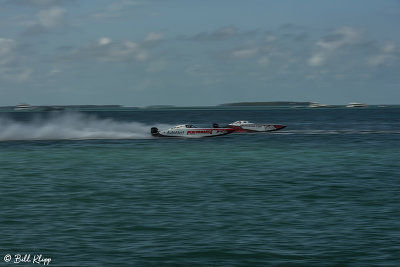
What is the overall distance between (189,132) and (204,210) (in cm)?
3830

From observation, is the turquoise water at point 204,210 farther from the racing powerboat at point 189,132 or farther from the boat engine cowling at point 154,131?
the racing powerboat at point 189,132

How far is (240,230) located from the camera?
18.1 meters

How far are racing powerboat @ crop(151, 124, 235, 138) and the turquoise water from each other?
53.4ft

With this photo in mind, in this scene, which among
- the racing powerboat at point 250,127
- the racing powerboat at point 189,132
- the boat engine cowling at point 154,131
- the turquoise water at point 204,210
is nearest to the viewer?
the turquoise water at point 204,210

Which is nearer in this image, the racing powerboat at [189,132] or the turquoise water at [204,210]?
the turquoise water at [204,210]

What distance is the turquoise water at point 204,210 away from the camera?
1565cm

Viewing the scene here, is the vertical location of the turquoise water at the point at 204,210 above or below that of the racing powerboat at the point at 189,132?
below

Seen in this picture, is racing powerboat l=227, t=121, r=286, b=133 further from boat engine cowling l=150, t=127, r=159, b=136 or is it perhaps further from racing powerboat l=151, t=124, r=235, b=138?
boat engine cowling l=150, t=127, r=159, b=136

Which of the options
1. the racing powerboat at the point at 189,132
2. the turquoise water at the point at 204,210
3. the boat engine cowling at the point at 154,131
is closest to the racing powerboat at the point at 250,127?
the racing powerboat at the point at 189,132

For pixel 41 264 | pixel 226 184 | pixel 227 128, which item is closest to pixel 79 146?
pixel 227 128

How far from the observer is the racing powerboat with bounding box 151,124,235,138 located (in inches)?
2308

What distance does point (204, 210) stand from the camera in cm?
2136

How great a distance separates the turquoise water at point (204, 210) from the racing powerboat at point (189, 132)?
1629 cm

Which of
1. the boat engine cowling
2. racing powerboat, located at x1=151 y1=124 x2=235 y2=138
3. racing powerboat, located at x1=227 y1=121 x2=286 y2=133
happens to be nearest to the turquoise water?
the boat engine cowling
